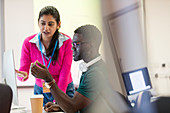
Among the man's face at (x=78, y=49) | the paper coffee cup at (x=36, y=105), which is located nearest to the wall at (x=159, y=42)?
the man's face at (x=78, y=49)

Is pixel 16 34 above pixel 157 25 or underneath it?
above

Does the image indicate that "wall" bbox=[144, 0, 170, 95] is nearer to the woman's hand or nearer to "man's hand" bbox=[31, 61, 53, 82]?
"man's hand" bbox=[31, 61, 53, 82]

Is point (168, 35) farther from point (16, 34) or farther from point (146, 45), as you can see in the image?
point (16, 34)

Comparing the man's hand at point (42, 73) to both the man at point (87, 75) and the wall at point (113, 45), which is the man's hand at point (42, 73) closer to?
the man at point (87, 75)

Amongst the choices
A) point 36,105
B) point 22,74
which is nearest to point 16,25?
point 22,74

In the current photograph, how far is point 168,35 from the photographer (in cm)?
19

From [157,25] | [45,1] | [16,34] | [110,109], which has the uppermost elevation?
[16,34]

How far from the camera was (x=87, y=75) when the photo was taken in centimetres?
41

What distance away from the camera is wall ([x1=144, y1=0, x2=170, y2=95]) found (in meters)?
0.19

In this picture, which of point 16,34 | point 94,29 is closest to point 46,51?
point 94,29

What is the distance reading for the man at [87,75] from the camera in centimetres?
30

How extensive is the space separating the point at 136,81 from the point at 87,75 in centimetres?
18

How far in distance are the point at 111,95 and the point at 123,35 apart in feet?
0.29

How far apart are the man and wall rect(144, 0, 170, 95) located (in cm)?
9
